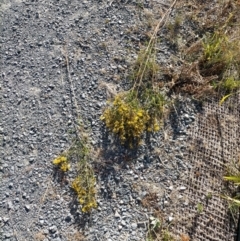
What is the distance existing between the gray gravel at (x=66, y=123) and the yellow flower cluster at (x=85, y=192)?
0.05 m

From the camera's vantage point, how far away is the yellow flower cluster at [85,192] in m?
3.24

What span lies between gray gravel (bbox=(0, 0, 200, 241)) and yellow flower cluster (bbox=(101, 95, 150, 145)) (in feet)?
0.33

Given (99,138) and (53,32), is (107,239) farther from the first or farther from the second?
(53,32)

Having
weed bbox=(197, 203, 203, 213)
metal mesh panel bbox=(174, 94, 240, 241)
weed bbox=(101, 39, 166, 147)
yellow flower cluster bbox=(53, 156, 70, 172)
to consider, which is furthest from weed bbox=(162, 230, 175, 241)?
yellow flower cluster bbox=(53, 156, 70, 172)

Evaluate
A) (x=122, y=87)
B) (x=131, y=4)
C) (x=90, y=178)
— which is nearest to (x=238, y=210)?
(x=90, y=178)

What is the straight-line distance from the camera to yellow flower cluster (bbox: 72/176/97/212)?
10.6ft

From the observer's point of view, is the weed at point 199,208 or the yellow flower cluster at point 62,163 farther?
the yellow flower cluster at point 62,163

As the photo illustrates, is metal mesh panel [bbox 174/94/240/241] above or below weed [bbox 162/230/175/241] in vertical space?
above

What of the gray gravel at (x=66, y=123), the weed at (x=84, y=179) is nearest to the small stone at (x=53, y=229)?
the gray gravel at (x=66, y=123)

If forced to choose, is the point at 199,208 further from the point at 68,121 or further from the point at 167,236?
the point at 68,121

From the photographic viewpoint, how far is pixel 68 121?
3.58 metres

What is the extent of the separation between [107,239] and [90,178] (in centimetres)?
45

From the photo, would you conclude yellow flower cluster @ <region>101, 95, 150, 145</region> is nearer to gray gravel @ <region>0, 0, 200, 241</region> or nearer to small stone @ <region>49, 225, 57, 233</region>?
gray gravel @ <region>0, 0, 200, 241</region>

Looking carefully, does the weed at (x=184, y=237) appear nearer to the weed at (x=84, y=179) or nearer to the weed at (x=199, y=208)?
the weed at (x=199, y=208)
